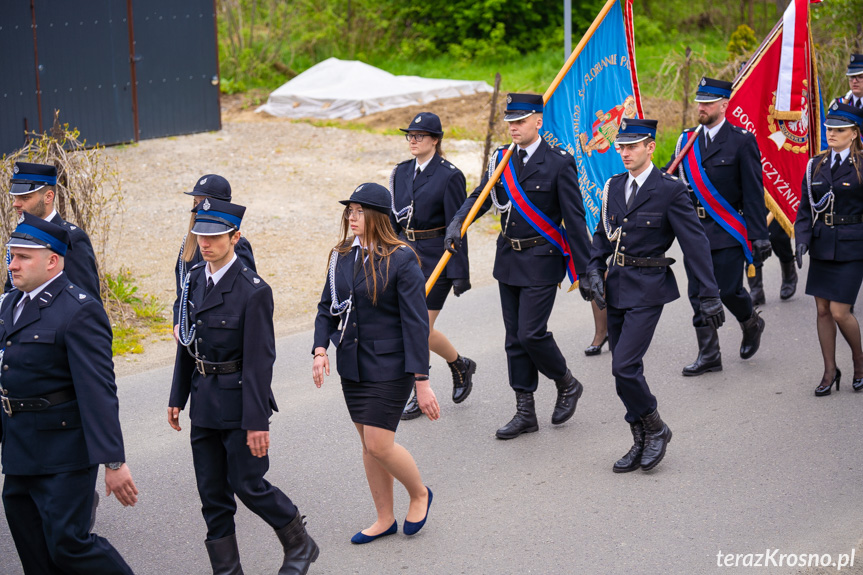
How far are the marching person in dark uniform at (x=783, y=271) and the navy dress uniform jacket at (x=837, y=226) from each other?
2.03 metres

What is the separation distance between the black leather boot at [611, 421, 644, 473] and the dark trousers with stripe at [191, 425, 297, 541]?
2246mm

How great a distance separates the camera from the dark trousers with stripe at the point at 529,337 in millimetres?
6562

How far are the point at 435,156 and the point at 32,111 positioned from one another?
12382 millimetres

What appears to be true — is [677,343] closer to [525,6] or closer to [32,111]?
[32,111]

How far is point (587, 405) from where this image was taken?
288 inches

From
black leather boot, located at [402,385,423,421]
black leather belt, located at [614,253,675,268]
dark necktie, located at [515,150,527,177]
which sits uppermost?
dark necktie, located at [515,150,527,177]

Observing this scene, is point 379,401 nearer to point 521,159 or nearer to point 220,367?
point 220,367

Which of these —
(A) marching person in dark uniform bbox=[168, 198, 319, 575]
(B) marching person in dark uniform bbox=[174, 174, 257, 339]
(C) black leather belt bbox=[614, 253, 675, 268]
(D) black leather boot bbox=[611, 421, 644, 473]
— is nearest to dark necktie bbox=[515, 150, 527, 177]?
(C) black leather belt bbox=[614, 253, 675, 268]

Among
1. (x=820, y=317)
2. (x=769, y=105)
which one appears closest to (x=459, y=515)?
(x=820, y=317)

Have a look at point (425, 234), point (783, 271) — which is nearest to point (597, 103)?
point (425, 234)

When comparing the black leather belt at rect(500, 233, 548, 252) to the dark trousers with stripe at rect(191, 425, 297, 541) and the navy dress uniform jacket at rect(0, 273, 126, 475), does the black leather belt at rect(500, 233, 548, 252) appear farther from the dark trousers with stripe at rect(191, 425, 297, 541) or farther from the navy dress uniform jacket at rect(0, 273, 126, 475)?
the navy dress uniform jacket at rect(0, 273, 126, 475)

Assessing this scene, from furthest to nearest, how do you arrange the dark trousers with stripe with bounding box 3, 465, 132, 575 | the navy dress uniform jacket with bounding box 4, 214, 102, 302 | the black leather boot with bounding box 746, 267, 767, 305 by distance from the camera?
the black leather boot with bounding box 746, 267, 767, 305 < the navy dress uniform jacket with bounding box 4, 214, 102, 302 < the dark trousers with stripe with bounding box 3, 465, 132, 575

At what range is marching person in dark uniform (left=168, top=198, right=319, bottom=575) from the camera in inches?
179

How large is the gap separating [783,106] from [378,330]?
5.36 m
